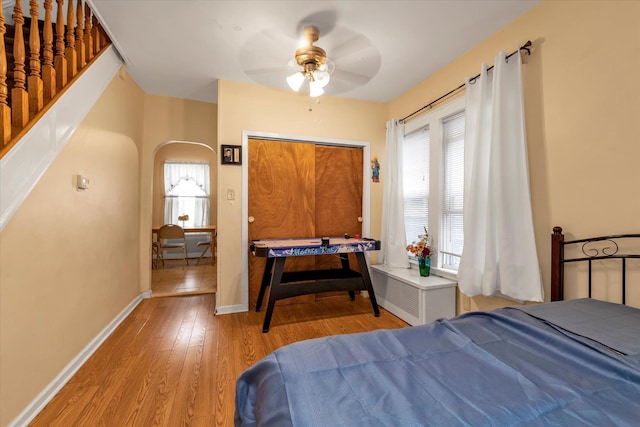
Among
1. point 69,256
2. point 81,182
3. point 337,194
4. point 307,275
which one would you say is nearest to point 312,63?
point 337,194

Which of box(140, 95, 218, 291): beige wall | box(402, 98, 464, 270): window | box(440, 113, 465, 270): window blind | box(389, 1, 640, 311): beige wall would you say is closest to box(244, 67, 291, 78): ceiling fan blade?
box(140, 95, 218, 291): beige wall

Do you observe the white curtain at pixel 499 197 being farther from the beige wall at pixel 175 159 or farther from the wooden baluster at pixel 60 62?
the beige wall at pixel 175 159

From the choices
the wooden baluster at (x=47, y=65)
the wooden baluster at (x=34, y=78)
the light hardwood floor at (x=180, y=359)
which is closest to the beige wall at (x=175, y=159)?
the light hardwood floor at (x=180, y=359)

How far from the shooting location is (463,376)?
31.1 inches

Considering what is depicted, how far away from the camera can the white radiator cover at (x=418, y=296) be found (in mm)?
2441

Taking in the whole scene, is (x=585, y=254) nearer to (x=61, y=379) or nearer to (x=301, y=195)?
(x=301, y=195)

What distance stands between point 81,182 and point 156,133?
1.66m

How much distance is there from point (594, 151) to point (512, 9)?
1.19 meters

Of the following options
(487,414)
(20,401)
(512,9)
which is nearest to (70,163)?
(20,401)

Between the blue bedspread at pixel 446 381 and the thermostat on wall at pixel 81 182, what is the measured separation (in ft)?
6.30

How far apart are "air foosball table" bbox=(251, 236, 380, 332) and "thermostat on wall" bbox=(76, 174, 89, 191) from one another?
4.48 feet

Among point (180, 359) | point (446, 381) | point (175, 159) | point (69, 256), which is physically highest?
point (175, 159)

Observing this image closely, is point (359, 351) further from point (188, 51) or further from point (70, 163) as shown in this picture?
point (188, 51)

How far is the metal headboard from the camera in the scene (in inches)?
55.7
